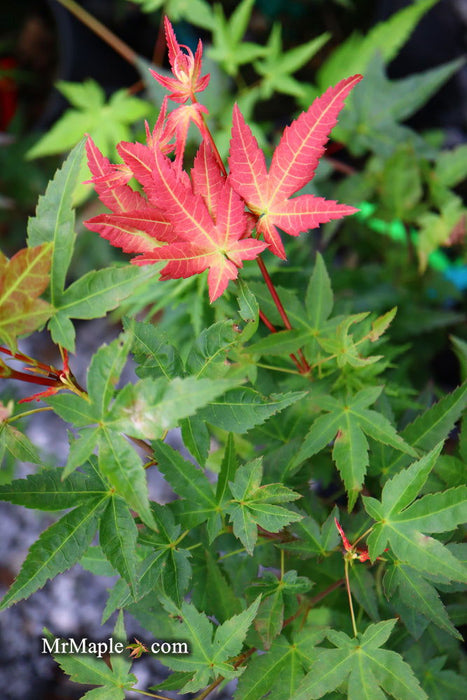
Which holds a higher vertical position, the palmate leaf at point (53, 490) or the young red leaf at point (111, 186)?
the young red leaf at point (111, 186)

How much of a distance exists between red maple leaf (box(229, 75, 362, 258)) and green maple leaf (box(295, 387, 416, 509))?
0.22 m

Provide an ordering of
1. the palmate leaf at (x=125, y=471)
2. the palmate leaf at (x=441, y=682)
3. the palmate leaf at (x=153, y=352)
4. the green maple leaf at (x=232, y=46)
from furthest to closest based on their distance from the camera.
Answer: the green maple leaf at (x=232, y=46)
the palmate leaf at (x=441, y=682)
the palmate leaf at (x=153, y=352)
the palmate leaf at (x=125, y=471)

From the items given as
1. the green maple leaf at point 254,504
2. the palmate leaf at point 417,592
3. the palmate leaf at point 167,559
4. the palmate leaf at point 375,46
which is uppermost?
the palmate leaf at point 375,46

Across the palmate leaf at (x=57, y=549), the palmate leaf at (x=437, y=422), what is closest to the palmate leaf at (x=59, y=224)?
the palmate leaf at (x=57, y=549)

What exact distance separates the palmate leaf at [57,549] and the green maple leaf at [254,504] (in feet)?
0.44

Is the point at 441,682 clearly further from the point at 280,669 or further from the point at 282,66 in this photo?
the point at 282,66

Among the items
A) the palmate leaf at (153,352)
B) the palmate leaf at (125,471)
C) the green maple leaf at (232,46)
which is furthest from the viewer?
the green maple leaf at (232,46)

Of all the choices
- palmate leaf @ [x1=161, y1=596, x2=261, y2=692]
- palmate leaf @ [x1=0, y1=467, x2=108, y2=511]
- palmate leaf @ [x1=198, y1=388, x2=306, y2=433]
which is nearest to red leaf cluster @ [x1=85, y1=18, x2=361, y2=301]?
palmate leaf @ [x1=198, y1=388, x2=306, y2=433]

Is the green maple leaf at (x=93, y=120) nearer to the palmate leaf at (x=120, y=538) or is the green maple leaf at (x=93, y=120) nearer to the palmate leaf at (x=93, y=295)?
the palmate leaf at (x=93, y=295)

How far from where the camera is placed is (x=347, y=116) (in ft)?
3.67

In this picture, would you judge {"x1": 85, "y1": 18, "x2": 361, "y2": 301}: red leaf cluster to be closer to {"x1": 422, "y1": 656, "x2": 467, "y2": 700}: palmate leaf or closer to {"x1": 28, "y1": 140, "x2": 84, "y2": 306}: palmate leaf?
{"x1": 28, "y1": 140, "x2": 84, "y2": 306}: palmate leaf

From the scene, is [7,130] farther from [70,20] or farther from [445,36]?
[445,36]

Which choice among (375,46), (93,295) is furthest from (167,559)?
(375,46)

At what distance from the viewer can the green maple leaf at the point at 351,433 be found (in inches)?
25.5
